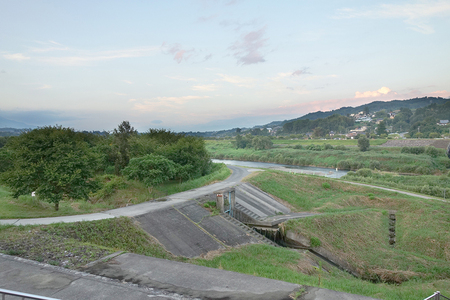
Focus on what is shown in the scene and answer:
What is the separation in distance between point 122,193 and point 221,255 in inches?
578

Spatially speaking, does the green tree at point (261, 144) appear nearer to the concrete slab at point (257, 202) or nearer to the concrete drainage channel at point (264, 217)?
the concrete slab at point (257, 202)

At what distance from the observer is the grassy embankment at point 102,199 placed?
16.1 m

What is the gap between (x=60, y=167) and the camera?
17.1 metres

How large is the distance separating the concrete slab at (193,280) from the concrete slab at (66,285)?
422mm

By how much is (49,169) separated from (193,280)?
13.5m

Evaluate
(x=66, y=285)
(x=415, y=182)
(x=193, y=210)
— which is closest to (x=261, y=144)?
(x=415, y=182)

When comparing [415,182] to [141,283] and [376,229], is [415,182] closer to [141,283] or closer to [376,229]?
[376,229]

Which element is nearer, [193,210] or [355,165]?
[193,210]

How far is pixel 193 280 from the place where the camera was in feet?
25.3

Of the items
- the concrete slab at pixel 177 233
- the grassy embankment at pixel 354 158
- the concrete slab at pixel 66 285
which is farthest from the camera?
the grassy embankment at pixel 354 158

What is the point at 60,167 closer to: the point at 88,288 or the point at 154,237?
the point at 154,237

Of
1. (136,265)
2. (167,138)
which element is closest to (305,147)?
(167,138)

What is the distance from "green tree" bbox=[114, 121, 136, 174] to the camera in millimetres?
36406

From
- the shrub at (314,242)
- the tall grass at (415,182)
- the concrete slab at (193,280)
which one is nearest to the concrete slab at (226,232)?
the shrub at (314,242)
